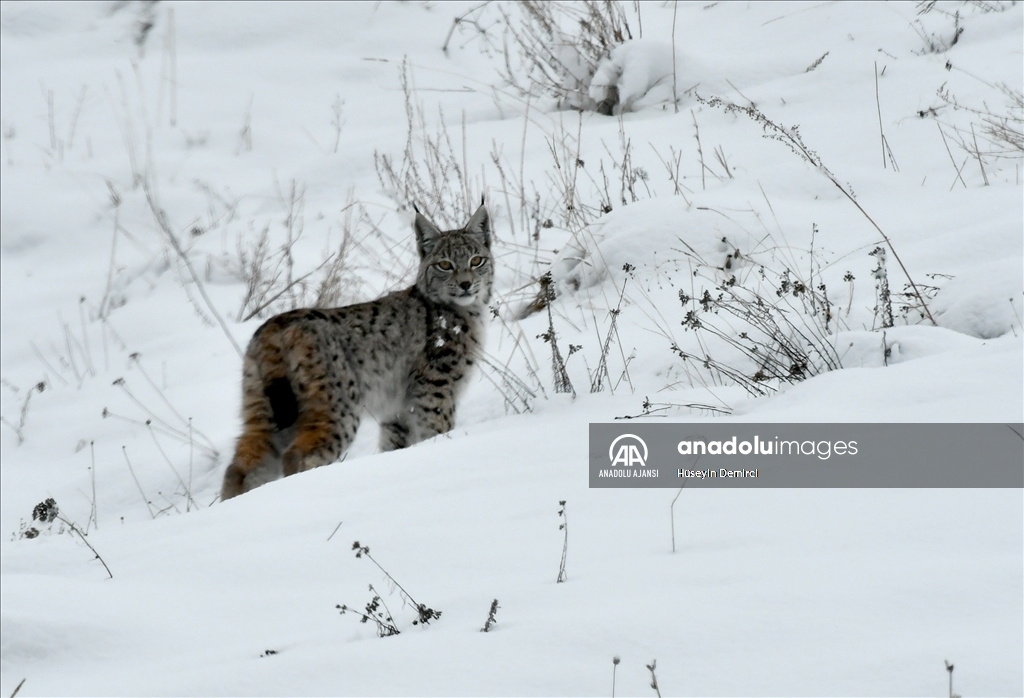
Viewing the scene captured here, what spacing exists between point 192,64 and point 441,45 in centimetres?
310

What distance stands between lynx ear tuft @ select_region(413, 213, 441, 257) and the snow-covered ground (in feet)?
2.16

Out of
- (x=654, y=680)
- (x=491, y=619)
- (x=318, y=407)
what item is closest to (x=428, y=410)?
(x=318, y=407)

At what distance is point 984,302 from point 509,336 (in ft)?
9.85

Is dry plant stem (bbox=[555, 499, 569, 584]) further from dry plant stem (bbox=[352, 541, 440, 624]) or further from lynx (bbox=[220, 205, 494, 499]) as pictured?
lynx (bbox=[220, 205, 494, 499])

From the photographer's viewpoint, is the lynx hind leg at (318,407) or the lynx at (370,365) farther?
the lynx at (370,365)

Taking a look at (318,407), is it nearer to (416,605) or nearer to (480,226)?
(480,226)

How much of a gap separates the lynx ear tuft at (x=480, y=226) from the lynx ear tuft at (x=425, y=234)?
21cm

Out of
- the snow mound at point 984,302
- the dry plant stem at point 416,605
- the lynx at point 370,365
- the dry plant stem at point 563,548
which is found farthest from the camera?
the lynx at point 370,365

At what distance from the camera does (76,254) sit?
31.1ft

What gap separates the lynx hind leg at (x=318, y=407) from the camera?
466cm

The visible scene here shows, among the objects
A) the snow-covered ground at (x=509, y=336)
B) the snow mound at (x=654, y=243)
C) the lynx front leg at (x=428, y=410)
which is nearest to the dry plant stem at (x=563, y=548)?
the snow-covered ground at (x=509, y=336)

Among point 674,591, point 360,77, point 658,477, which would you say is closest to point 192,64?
point 360,77

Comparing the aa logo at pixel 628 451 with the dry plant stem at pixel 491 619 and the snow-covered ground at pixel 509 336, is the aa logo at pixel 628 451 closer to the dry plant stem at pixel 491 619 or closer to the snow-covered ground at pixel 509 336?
the snow-covered ground at pixel 509 336

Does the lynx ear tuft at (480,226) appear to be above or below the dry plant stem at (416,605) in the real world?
above
